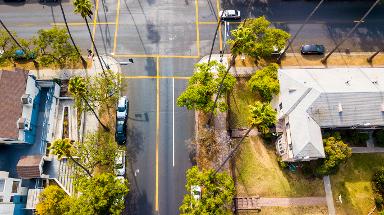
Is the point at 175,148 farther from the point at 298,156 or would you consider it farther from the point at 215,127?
the point at 298,156

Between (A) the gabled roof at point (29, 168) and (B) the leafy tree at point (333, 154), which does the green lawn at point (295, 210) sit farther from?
(A) the gabled roof at point (29, 168)

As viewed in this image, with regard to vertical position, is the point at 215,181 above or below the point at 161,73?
below

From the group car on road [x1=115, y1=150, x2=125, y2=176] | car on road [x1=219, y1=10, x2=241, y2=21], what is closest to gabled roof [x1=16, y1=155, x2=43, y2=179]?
car on road [x1=115, y1=150, x2=125, y2=176]

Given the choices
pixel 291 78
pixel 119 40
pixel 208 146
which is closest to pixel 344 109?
pixel 291 78

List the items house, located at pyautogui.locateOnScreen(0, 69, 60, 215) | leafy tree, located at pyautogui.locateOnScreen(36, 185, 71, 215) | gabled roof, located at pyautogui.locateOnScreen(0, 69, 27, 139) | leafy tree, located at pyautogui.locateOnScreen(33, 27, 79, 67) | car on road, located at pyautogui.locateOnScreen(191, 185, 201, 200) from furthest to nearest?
leafy tree, located at pyautogui.locateOnScreen(33, 27, 79, 67)
gabled roof, located at pyautogui.locateOnScreen(0, 69, 27, 139)
house, located at pyautogui.locateOnScreen(0, 69, 60, 215)
car on road, located at pyautogui.locateOnScreen(191, 185, 201, 200)
leafy tree, located at pyautogui.locateOnScreen(36, 185, 71, 215)

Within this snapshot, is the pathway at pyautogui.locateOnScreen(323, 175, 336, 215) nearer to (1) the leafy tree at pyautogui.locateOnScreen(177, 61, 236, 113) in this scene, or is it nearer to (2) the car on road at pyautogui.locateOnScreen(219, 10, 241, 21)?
(1) the leafy tree at pyautogui.locateOnScreen(177, 61, 236, 113)

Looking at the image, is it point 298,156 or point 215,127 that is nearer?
point 298,156
